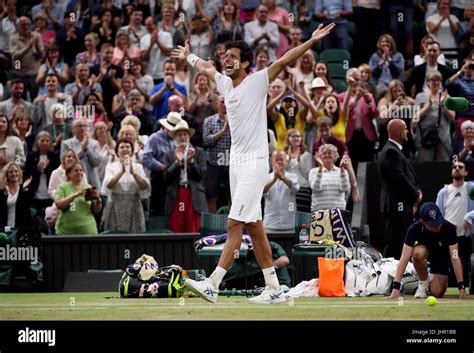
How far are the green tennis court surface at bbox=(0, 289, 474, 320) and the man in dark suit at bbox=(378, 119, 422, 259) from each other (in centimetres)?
251

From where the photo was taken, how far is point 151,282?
15.5 m

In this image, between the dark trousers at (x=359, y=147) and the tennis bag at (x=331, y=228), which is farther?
the dark trousers at (x=359, y=147)

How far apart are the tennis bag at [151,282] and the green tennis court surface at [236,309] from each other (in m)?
0.60

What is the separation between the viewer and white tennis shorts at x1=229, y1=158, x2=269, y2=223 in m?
12.4

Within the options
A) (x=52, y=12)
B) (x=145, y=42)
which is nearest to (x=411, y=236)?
(x=145, y=42)

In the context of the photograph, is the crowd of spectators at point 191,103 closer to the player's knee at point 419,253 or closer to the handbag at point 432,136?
the handbag at point 432,136

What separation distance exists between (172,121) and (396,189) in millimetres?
3453

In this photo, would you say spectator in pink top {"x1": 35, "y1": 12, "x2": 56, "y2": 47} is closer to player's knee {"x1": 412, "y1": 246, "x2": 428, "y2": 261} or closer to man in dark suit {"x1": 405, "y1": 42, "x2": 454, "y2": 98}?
man in dark suit {"x1": 405, "y1": 42, "x2": 454, "y2": 98}

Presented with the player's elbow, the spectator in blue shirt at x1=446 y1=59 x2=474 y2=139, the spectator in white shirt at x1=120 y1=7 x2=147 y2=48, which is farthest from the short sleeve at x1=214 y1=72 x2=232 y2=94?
the spectator in white shirt at x1=120 y1=7 x2=147 y2=48

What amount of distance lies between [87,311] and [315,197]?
6.29m

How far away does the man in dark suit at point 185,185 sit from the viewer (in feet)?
60.7

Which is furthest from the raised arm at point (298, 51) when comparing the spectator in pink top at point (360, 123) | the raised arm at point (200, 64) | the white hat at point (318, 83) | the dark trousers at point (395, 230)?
the white hat at point (318, 83)
